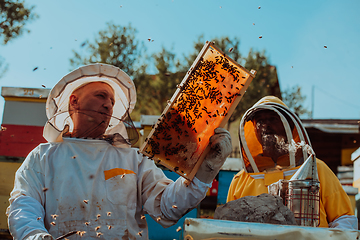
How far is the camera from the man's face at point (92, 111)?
290 centimetres

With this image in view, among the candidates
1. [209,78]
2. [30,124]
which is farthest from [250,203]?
[30,124]

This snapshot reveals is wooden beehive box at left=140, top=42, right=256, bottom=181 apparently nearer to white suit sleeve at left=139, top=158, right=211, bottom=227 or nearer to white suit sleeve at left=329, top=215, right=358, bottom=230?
white suit sleeve at left=139, top=158, right=211, bottom=227

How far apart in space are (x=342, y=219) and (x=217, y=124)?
1.24 metres

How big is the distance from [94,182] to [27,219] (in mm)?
525

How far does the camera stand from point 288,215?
1.57 meters

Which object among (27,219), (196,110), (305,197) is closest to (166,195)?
(196,110)

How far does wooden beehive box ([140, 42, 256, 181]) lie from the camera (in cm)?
230

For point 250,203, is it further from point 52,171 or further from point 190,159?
point 52,171

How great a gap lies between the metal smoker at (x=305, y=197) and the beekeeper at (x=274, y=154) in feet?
Answer: 3.27

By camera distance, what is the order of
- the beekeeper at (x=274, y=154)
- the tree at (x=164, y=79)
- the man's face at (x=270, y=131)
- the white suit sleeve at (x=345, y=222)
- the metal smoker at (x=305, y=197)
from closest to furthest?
1. the metal smoker at (x=305, y=197)
2. the white suit sleeve at (x=345, y=222)
3. the beekeeper at (x=274, y=154)
4. the man's face at (x=270, y=131)
5. the tree at (x=164, y=79)

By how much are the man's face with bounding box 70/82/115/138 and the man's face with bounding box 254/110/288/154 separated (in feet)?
4.78

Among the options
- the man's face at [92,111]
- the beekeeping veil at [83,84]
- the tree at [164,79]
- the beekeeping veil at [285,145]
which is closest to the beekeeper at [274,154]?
the beekeeping veil at [285,145]

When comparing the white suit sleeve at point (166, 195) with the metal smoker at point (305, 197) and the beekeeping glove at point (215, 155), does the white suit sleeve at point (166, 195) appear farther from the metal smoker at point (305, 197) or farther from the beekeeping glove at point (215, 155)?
the metal smoker at point (305, 197)

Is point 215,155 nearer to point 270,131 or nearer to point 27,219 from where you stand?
point 270,131
